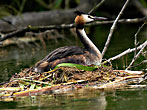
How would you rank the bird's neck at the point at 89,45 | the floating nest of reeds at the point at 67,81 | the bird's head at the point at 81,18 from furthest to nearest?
the bird's head at the point at 81,18 → the bird's neck at the point at 89,45 → the floating nest of reeds at the point at 67,81

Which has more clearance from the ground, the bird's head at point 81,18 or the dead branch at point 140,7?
the dead branch at point 140,7

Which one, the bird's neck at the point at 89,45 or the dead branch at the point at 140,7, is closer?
the bird's neck at the point at 89,45

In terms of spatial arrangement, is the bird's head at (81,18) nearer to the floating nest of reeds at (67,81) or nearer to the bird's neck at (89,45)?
the bird's neck at (89,45)

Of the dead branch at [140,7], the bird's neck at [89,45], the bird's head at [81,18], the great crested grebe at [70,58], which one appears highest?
the dead branch at [140,7]

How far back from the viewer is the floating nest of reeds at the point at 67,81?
705 cm

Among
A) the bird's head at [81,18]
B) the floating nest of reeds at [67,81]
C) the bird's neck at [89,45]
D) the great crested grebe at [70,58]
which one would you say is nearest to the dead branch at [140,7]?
the bird's head at [81,18]

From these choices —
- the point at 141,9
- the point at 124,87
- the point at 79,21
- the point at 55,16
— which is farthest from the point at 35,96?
the point at 141,9

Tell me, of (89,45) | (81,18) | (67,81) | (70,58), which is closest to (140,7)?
(81,18)

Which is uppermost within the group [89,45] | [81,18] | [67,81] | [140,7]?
[140,7]

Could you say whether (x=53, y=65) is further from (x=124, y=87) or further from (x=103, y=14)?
(x=103, y=14)

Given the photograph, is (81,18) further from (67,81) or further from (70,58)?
(67,81)

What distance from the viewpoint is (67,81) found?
287 inches

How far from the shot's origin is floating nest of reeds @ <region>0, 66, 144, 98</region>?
705 centimetres

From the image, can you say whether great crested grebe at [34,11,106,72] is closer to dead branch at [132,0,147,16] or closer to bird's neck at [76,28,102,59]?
bird's neck at [76,28,102,59]
